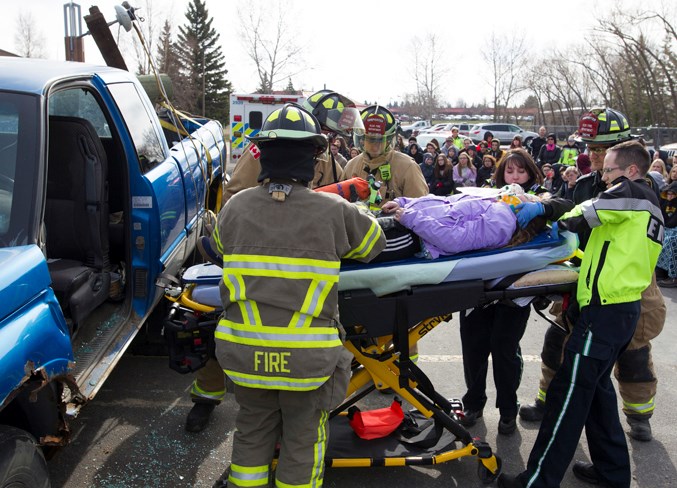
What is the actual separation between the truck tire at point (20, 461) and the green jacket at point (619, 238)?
102 inches

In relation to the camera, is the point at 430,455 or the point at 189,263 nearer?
the point at 430,455

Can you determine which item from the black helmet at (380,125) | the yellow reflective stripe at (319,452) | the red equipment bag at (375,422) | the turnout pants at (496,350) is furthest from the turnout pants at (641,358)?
the yellow reflective stripe at (319,452)

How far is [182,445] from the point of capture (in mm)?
3484

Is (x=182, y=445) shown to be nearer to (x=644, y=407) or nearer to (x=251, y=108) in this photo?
(x=644, y=407)

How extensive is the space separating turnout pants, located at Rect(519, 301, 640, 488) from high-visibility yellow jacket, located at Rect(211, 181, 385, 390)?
1.37m

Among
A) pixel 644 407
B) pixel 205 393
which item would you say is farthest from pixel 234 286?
pixel 644 407

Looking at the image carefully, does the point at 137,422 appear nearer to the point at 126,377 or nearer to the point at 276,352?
the point at 126,377

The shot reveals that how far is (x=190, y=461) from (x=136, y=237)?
4.67 feet

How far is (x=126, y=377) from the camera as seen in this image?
4316 mm

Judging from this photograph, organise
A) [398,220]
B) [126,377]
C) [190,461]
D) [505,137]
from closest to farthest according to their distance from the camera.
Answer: [398,220] → [190,461] → [126,377] → [505,137]

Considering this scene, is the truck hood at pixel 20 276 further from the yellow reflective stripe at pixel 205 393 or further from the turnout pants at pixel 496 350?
the turnout pants at pixel 496 350

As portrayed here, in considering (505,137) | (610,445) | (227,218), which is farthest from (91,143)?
(505,137)

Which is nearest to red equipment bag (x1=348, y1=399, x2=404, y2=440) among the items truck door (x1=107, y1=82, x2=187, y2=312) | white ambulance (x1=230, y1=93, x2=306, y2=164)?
truck door (x1=107, y1=82, x2=187, y2=312)

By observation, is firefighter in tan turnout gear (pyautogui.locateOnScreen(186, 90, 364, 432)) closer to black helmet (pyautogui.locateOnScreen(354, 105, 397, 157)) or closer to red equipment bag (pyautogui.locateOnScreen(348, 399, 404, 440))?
black helmet (pyautogui.locateOnScreen(354, 105, 397, 157))
